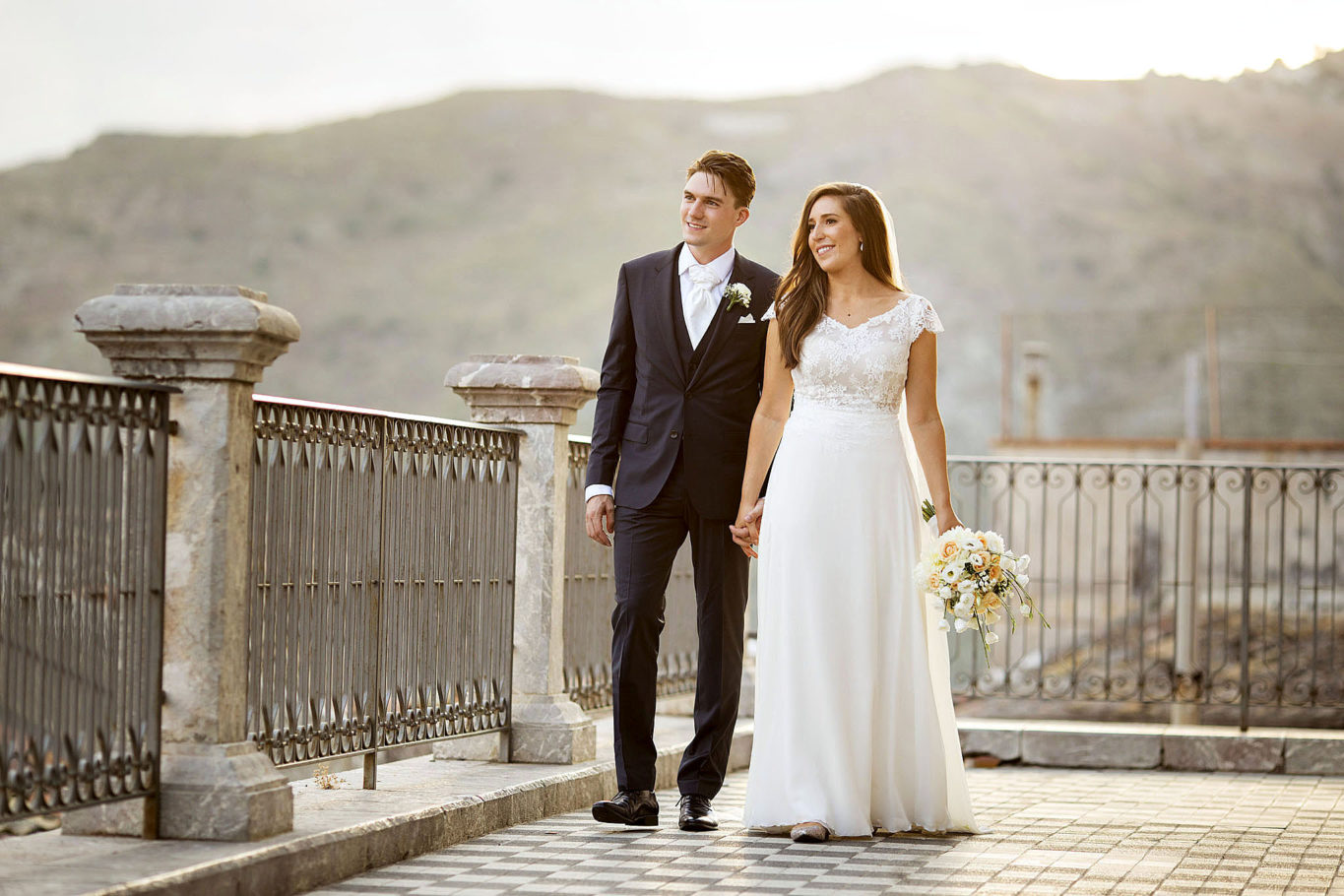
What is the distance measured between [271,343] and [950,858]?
2.45 metres

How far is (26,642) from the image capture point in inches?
154

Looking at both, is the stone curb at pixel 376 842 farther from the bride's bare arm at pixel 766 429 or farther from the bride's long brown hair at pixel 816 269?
the bride's long brown hair at pixel 816 269

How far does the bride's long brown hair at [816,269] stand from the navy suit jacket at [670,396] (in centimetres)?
13

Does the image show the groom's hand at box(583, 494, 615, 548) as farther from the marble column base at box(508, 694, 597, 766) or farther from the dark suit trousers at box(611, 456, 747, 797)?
the marble column base at box(508, 694, 597, 766)

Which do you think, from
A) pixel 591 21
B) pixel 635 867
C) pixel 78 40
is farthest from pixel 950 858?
pixel 591 21

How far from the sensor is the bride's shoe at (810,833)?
5312mm

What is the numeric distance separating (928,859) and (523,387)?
252cm

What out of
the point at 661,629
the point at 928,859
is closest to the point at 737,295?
the point at 661,629

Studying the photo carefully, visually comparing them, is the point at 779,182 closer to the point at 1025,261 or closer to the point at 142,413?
the point at 1025,261

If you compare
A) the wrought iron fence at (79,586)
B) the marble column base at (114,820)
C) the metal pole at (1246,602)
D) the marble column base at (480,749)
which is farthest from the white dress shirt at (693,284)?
the metal pole at (1246,602)

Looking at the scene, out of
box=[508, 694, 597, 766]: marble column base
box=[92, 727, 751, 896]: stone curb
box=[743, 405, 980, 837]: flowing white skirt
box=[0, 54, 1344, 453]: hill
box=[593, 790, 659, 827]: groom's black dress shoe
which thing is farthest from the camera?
box=[0, 54, 1344, 453]: hill

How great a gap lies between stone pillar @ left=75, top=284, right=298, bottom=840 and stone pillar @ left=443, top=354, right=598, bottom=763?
2.20 meters

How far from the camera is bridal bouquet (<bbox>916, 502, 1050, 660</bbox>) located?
5312mm

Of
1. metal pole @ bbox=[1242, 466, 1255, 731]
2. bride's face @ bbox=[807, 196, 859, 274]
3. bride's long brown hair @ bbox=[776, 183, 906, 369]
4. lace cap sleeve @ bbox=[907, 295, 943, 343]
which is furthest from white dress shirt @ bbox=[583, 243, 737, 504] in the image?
metal pole @ bbox=[1242, 466, 1255, 731]
